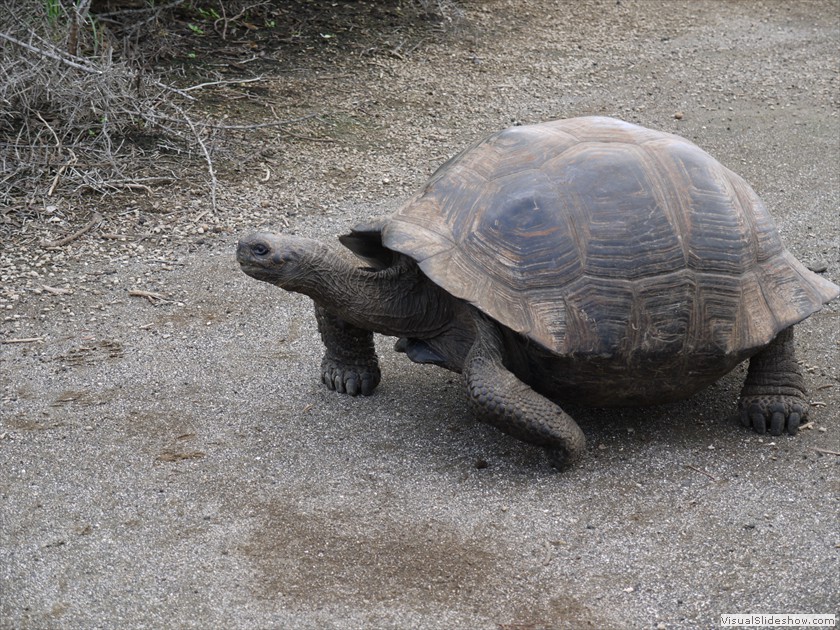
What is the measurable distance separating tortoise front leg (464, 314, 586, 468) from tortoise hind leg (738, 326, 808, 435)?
75cm

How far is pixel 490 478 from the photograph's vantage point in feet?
11.8

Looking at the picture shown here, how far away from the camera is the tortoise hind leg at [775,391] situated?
381cm

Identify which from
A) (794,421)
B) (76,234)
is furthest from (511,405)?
(76,234)

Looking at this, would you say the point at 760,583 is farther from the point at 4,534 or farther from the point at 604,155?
the point at 4,534

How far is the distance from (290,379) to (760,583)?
86.0 inches

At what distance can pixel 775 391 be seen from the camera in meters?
3.85

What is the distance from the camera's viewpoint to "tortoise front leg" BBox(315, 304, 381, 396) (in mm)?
4191

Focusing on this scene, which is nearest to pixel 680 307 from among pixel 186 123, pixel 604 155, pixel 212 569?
pixel 604 155

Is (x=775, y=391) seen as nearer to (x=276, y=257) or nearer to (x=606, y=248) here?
(x=606, y=248)

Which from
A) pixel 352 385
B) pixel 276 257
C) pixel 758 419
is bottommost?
pixel 352 385

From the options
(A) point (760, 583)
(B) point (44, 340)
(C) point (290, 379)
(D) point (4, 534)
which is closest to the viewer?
(A) point (760, 583)

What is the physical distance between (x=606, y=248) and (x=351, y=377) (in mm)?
1266

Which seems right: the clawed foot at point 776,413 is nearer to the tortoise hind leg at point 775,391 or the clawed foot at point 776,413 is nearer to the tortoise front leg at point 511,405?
the tortoise hind leg at point 775,391

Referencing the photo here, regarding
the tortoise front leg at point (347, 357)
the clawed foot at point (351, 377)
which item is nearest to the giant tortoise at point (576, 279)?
the tortoise front leg at point (347, 357)
